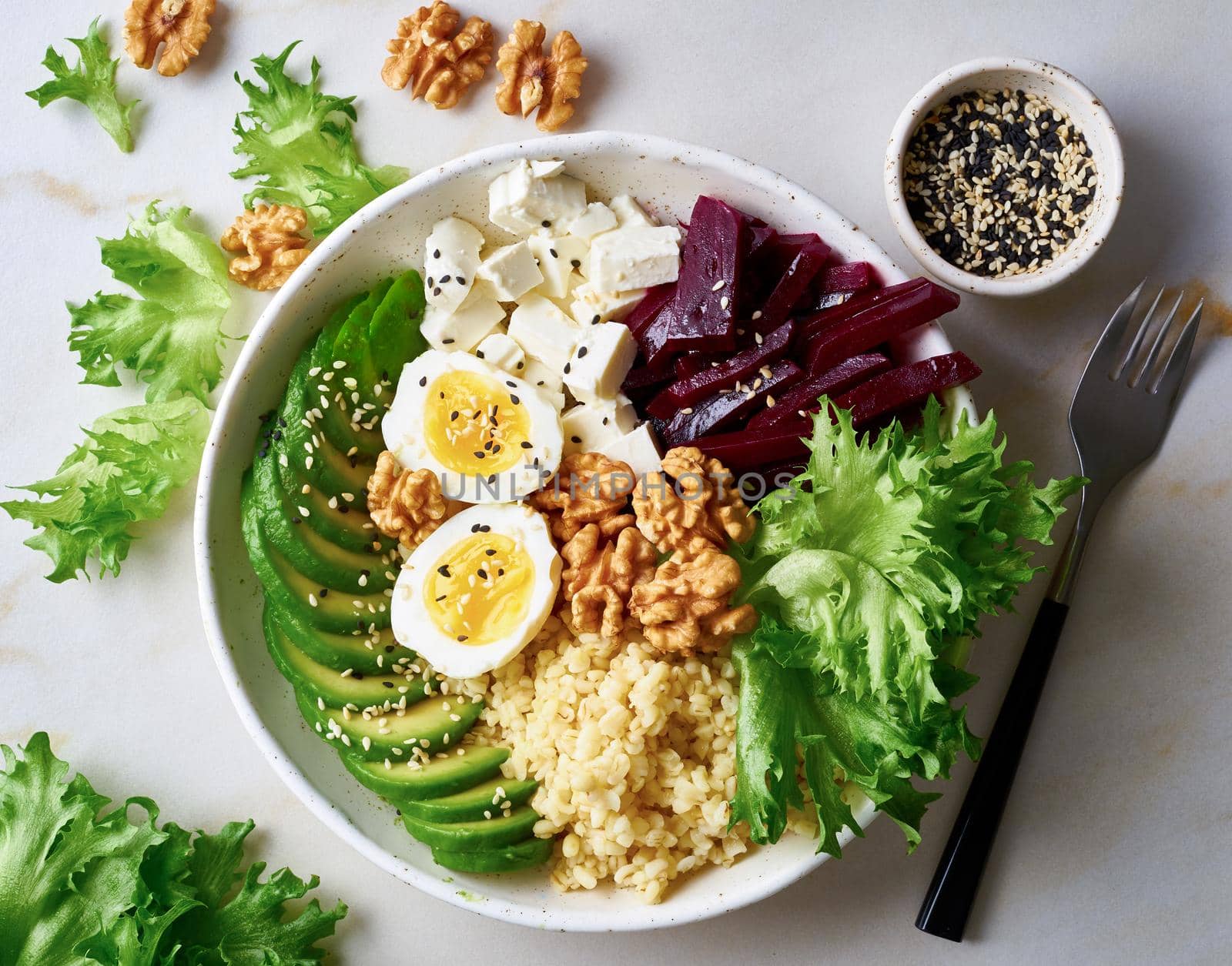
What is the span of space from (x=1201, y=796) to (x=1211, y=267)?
150 centimetres

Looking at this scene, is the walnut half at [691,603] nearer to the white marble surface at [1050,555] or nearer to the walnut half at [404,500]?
the walnut half at [404,500]

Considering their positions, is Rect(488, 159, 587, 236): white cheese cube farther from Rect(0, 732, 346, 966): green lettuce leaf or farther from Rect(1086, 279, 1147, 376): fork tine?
Rect(0, 732, 346, 966): green lettuce leaf

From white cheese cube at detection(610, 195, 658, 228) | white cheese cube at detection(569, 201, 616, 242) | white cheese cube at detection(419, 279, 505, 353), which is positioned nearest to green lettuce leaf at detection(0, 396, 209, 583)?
white cheese cube at detection(419, 279, 505, 353)

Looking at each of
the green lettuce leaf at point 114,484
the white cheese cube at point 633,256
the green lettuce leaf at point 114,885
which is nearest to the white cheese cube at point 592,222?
the white cheese cube at point 633,256

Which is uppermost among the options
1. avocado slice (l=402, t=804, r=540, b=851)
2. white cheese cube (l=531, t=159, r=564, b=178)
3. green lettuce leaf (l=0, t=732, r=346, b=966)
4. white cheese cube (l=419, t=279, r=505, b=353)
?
white cheese cube (l=531, t=159, r=564, b=178)

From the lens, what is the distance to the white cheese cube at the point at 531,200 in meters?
2.40

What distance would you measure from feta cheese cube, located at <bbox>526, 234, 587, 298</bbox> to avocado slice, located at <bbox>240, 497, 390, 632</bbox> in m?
0.94

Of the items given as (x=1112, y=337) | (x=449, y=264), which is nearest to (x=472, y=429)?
(x=449, y=264)

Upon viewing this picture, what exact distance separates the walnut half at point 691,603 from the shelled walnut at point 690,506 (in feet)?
0.18

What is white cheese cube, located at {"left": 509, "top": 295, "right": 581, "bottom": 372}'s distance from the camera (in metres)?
2.49

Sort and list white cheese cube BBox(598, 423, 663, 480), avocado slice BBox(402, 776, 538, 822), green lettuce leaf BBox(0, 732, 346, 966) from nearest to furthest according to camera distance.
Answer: avocado slice BBox(402, 776, 538, 822)
white cheese cube BBox(598, 423, 663, 480)
green lettuce leaf BBox(0, 732, 346, 966)

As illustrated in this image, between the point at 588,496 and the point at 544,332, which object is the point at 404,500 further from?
the point at 544,332

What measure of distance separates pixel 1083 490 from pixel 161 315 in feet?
8.68

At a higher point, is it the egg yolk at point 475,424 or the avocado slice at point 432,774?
the egg yolk at point 475,424
